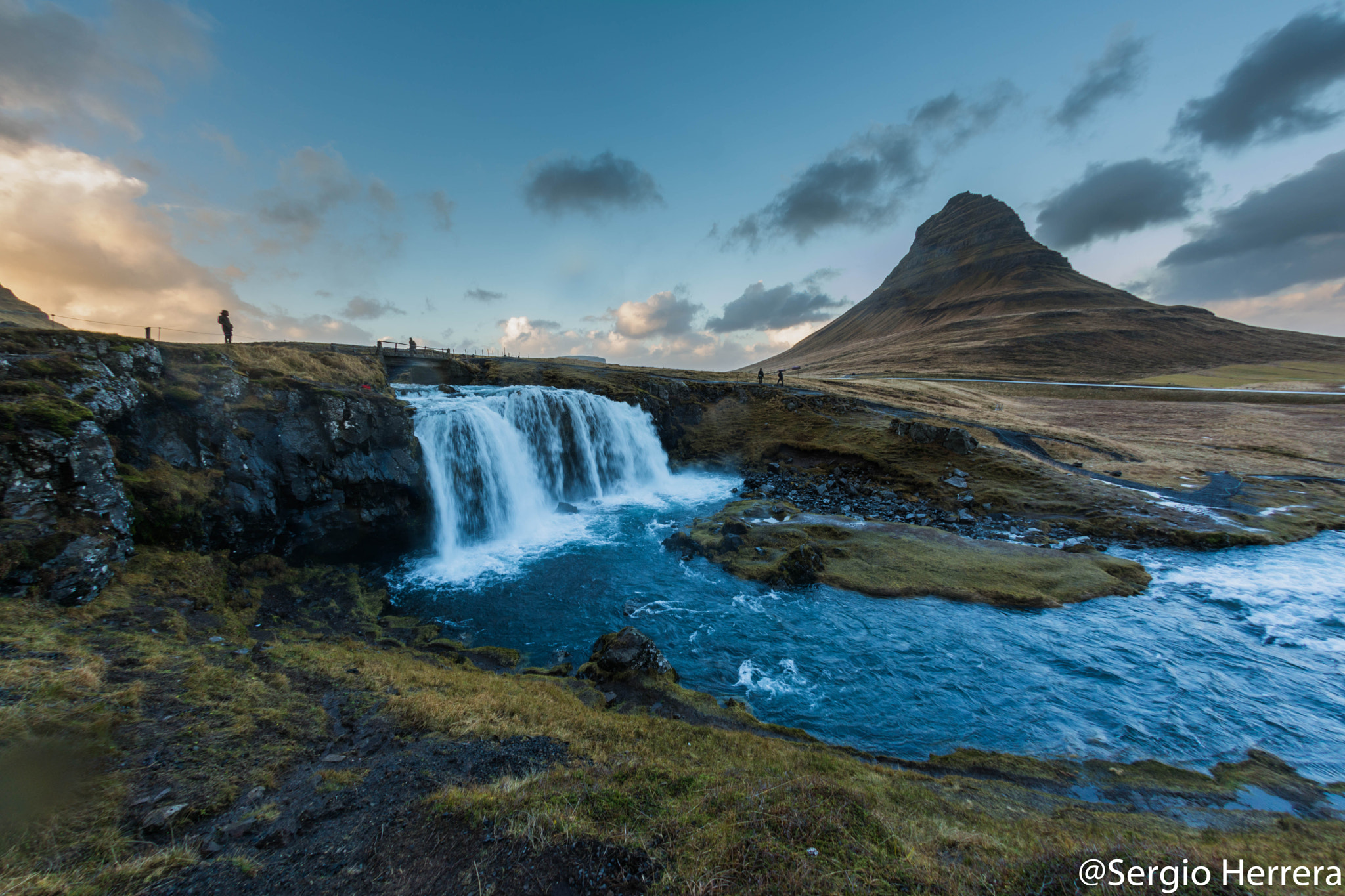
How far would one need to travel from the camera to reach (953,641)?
14359 millimetres

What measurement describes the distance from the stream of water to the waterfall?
27 centimetres

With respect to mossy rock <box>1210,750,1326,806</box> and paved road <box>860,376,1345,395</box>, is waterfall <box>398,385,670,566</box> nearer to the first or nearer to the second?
mossy rock <box>1210,750,1326,806</box>

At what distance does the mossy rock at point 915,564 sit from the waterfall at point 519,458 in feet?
37.6

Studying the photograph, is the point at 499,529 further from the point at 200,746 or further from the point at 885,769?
the point at 885,769

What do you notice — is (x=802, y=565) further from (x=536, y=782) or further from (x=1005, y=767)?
(x=536, y=782)

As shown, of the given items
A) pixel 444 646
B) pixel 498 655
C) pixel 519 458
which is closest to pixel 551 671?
pixel 498 655

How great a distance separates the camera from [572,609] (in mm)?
17109

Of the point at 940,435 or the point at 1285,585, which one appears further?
the point at 940,435

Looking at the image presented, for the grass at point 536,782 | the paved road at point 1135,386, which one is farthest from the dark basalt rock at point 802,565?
the paved road at point 1135,386

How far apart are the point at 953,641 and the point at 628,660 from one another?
10439 mm

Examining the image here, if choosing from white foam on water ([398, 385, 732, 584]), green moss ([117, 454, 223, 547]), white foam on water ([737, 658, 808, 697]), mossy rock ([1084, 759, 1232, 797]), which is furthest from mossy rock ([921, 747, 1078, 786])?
green moss ([117, 454, 223, 547])

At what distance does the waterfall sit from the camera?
24.9 m

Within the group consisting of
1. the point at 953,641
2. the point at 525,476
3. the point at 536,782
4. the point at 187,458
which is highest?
the point at 187,458

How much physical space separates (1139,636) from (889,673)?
28.7 feet
